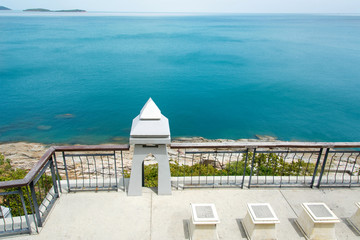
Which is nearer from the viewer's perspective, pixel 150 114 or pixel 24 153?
pixel 150 114

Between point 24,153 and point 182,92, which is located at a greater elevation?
point 182,92

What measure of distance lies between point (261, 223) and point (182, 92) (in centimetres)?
Result: 3546

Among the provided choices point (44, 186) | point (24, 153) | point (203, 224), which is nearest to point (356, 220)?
point (203, 224)

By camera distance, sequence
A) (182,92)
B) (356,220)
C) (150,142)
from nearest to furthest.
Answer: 1. (356,220)
2. (150,142)
3. (182,92)

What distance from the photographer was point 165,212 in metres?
5.29

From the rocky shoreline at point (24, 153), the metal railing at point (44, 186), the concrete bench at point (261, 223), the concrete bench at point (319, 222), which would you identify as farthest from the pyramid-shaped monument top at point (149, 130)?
the rocky shoreline at point (24, 153)

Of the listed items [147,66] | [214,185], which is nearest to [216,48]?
[147,66]

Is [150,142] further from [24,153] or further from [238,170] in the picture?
[24,153]

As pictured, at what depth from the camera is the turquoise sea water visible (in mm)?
27984

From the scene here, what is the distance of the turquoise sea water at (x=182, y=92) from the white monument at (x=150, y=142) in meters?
20.6

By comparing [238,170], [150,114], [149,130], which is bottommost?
[238,170]

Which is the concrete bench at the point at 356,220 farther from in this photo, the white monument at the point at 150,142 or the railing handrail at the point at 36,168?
the railing handrail at the point at 36,168

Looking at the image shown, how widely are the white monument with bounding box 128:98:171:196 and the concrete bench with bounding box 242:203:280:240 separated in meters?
1.83

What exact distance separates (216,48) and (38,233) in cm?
7034
